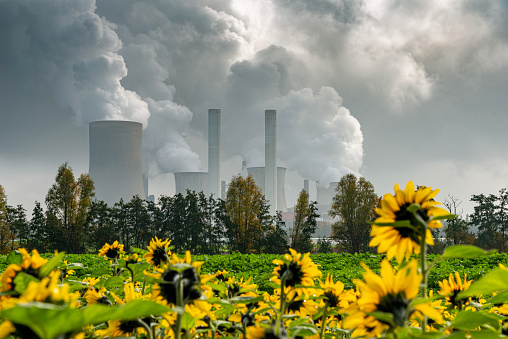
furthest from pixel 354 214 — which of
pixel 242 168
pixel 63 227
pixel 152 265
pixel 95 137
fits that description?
pixel 242 168

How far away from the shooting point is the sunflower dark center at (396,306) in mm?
451

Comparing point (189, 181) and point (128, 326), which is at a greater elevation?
point (189, 181)

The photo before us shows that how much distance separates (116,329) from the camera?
70 cm

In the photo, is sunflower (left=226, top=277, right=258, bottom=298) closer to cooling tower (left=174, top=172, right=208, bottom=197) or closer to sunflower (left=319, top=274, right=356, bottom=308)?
sunflower (left=319, top=274, right=356, bottom=308)

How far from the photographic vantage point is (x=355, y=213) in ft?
58.7

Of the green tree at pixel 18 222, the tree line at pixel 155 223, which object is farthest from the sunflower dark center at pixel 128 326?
the green tree at pixel 18 222

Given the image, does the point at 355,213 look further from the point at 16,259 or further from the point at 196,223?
the point at 16,259

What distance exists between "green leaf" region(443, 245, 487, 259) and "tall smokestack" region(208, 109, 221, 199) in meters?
32.5

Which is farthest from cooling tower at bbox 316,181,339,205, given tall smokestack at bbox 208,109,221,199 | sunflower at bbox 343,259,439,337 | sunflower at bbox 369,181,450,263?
sunflower at bbox 343,259,439,337

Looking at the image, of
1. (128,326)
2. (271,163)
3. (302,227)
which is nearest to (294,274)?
(128,326)

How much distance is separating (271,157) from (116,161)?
13.3m

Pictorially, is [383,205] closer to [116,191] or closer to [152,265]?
[152,265]

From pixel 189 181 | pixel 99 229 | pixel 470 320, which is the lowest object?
pixel 99 229

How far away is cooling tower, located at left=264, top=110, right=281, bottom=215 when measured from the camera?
32.9 metres
